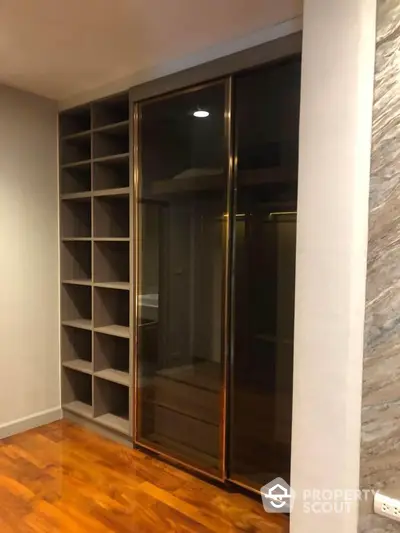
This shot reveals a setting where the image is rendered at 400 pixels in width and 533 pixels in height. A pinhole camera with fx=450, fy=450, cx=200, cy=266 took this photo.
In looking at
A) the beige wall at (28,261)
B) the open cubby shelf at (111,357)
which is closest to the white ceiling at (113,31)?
the beige wall at (28,261)

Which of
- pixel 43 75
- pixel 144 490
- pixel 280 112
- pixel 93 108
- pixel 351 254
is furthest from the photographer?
pixel 93 108

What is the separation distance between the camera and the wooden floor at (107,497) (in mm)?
2303

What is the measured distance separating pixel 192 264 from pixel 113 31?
140 centimetres

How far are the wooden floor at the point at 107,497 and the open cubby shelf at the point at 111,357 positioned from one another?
49 cm

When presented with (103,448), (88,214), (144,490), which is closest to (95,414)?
(103,448)

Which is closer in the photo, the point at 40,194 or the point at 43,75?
the point at 43,75

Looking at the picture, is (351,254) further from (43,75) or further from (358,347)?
(43,75)

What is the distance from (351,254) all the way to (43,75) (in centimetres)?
251

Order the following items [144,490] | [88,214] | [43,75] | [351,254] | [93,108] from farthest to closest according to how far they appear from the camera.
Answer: [88,214]
[93,108]
[43,75]
[144,490]
[351,254]

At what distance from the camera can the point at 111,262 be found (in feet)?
11.4

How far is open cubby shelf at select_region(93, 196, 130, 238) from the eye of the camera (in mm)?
3332

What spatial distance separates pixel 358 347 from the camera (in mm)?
1376

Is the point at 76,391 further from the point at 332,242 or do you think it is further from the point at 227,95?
the point at 332,242

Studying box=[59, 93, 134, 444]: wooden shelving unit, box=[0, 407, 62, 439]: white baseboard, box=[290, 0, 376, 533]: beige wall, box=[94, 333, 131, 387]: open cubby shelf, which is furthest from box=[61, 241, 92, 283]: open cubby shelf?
box=[290, 0, 376, 533]: beige wall
